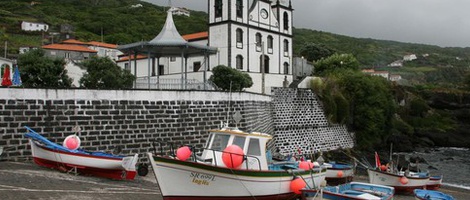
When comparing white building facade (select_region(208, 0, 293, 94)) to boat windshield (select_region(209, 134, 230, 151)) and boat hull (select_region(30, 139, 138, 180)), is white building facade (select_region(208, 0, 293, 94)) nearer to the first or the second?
boat hull (select_region(30, 139, 138, 180))

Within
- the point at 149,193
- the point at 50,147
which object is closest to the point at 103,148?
the point at 50,147

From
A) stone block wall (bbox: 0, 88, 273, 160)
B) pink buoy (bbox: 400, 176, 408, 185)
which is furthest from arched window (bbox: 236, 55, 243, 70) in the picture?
pink buoy (bbox: 400, 176, 408, 185)

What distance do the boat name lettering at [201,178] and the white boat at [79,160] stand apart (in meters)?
3.81

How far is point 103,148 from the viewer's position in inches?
631

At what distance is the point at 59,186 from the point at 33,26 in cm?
7655

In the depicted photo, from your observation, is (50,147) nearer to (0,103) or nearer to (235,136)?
(0,103)

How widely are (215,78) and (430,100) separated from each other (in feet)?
124

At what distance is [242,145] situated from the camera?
11594 millimetres

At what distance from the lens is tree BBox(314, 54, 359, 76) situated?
43.6m

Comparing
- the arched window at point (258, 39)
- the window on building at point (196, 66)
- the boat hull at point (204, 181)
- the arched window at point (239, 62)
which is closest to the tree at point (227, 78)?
the arched window at point (239, 62)

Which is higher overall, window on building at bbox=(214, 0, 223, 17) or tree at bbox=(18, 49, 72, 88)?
window on building at bbox=(214, 0, 223, 17)

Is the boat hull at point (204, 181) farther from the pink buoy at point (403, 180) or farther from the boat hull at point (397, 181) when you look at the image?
the pink buoy at point (403, 180)

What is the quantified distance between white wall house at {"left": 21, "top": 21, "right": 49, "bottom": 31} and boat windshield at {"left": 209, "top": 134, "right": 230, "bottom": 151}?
246 feet

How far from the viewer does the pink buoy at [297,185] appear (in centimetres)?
1218
